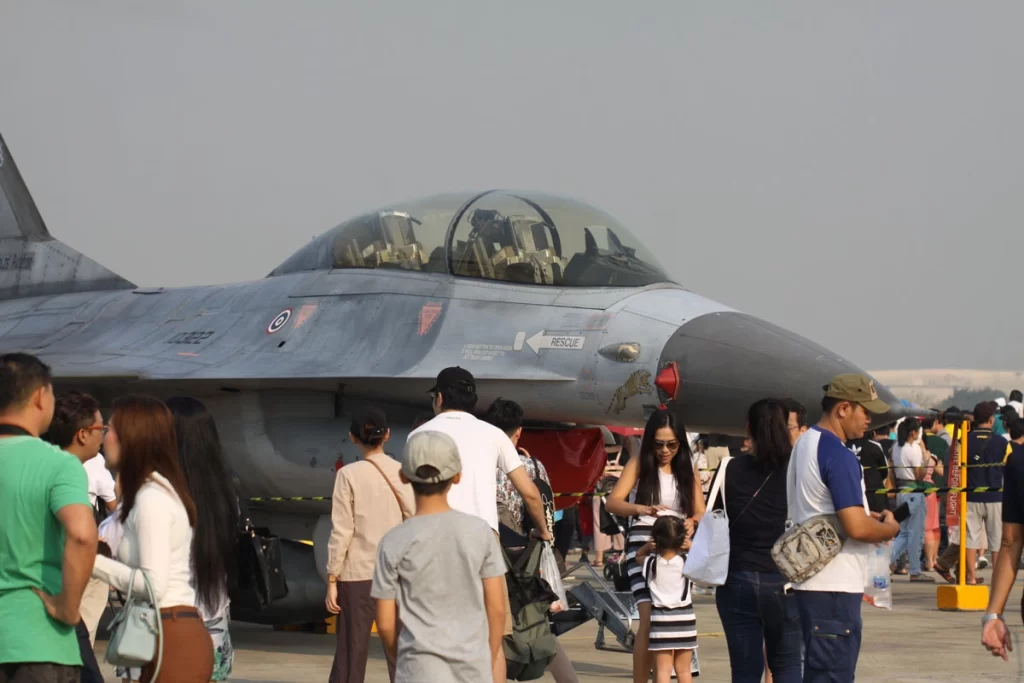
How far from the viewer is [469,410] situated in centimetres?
724

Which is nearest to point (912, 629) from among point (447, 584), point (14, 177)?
point (447, 584)

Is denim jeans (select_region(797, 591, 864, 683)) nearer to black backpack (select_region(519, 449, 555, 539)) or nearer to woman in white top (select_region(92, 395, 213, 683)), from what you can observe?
black backpack (select_region(519, 449, 555, 539))

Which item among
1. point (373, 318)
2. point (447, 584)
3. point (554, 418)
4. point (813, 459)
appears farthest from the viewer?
point (373, 318)

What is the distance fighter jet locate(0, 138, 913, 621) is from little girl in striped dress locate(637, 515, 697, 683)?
2.24 metres

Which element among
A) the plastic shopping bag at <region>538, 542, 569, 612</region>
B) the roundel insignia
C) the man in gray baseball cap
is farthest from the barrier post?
the man in gray baseball cap

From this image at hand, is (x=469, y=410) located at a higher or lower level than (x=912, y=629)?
higher

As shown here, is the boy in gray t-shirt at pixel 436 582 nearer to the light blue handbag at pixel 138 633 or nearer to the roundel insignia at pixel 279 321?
A: the light blue handbag at pixel 138 633

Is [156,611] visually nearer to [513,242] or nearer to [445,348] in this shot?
[445,348]

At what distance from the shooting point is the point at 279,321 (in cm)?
1198

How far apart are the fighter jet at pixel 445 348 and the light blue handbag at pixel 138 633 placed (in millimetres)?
5605

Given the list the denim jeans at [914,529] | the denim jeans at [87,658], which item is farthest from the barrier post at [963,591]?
the denim jeans at [87,658]

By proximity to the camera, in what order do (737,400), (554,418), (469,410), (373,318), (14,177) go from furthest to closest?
1. (14,177)
2. (373,318)
3. (554,418)
4. (737,400)
5. (469,410)

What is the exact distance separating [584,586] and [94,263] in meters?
7.92

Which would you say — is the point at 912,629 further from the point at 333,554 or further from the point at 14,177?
the point at 14,177
